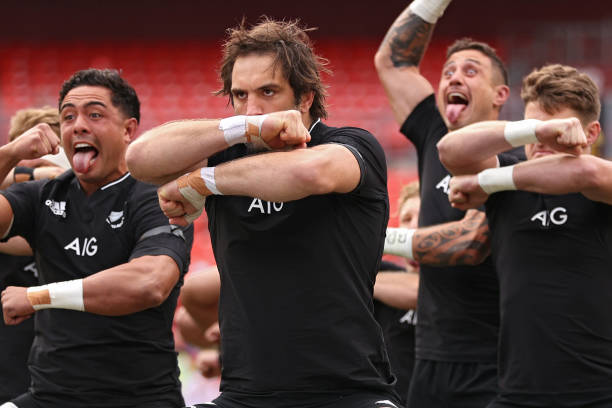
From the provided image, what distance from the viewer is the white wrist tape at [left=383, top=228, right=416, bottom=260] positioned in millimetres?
5586

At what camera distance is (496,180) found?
4.74 m

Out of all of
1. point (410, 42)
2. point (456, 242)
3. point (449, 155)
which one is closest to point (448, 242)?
point (456, 242)

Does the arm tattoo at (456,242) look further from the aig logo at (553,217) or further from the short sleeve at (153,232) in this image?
the short sleeve at (153,232)

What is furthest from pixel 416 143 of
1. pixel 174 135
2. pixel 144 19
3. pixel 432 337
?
pixel 144 19

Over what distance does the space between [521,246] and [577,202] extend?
355 mm

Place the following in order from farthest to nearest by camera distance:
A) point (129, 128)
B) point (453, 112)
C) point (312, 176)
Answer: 1. point (453, 112)
2. point (129, 128)
3. point (312, 176)

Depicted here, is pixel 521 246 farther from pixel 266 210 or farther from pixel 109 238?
pixel 109 238

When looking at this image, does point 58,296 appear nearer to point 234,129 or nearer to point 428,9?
point 234,129

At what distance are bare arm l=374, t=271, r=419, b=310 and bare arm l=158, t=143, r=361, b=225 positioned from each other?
244cm

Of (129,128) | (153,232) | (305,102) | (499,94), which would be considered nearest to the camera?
(305,102)

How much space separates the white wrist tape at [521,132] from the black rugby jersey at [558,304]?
1.79 feet

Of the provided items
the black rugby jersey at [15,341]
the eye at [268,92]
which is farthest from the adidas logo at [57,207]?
the eye at [268,92]

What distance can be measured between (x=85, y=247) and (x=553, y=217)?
7.96 ft

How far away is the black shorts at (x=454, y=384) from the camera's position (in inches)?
218
